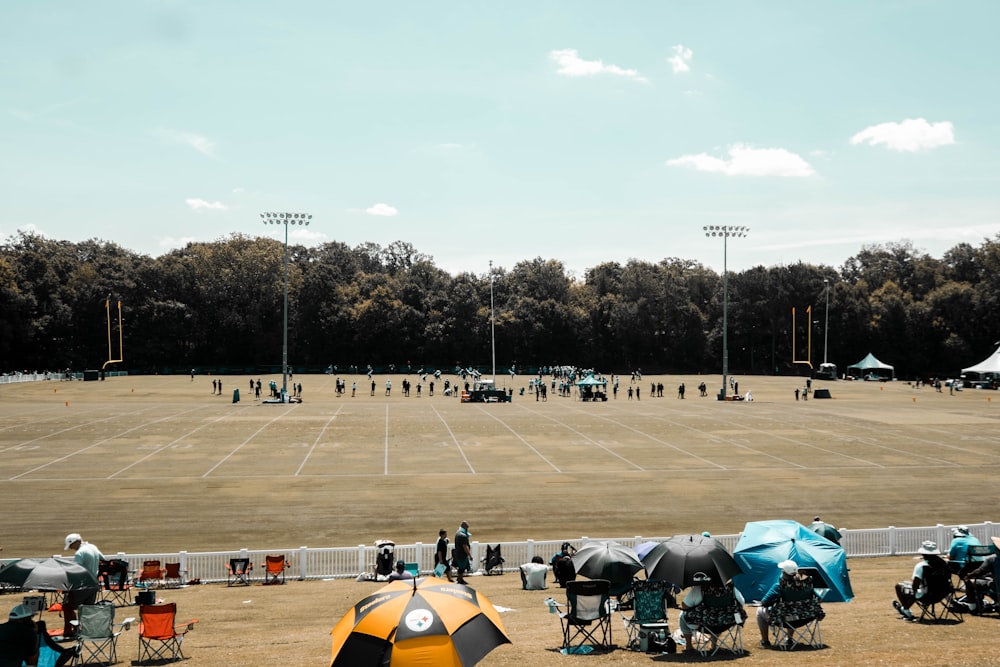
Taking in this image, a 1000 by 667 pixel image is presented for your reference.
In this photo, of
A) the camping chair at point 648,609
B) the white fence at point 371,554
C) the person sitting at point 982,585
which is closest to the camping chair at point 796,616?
the camping chair at point 648,609

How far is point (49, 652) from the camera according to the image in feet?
32.4

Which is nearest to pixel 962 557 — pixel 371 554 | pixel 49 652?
pixel 371 554

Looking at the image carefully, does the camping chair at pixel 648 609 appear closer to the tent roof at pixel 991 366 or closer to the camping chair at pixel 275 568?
the camping chair at pixel 275 568

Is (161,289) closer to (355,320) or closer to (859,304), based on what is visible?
(355,320)

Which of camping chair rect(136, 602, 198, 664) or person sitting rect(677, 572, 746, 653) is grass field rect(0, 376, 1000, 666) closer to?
camping chair rect(136, 602, 198, 664)

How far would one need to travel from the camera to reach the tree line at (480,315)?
113188mm

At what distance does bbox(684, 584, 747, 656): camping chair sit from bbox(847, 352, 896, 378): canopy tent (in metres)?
98.5

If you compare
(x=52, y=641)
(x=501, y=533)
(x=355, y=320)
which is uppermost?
(x=355, y=320)

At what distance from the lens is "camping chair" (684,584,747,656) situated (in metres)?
10.2

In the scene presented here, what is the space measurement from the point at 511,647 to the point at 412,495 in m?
16.2

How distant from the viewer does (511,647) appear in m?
10.5

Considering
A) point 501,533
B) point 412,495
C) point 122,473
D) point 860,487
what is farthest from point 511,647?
point 122,473

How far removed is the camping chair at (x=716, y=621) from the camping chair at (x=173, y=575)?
10792mm

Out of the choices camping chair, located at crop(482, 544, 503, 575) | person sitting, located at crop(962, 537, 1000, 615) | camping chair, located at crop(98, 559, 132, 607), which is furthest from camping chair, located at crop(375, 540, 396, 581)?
person sitting, located at crop(962, 537, 1000, 615)
